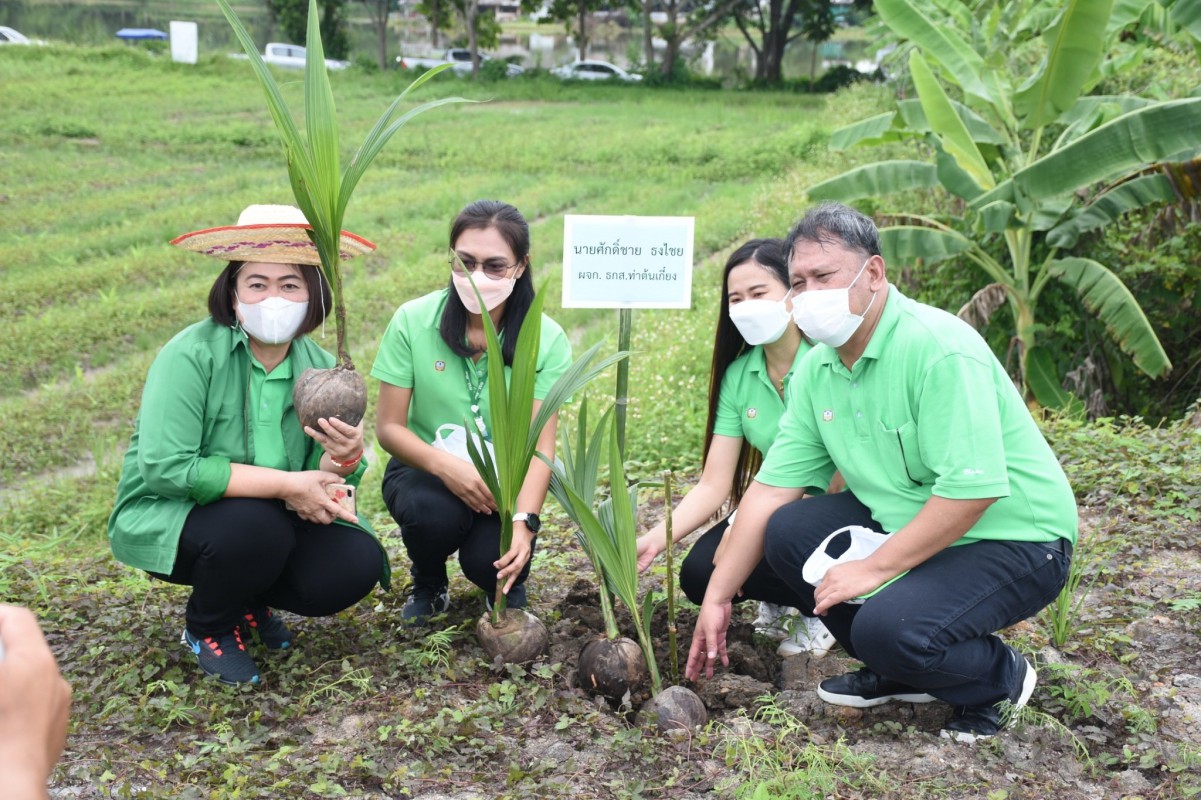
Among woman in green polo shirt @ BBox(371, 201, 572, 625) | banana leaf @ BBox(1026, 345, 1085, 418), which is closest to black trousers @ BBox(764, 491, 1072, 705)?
woman in green polo shirt @ BBox(371, 201, 572, 625)

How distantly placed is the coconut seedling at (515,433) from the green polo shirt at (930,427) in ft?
1.73

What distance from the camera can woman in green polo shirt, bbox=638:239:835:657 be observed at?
301 centimetres

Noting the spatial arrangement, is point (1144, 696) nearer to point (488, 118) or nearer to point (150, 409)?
point (150, 409)

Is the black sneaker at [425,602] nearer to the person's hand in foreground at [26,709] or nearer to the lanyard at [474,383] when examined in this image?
the lanyard at [474,383]

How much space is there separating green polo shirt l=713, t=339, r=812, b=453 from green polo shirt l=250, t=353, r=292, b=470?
3.93 ft

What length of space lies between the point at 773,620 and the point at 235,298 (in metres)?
1.76

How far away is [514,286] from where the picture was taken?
317 centimetres

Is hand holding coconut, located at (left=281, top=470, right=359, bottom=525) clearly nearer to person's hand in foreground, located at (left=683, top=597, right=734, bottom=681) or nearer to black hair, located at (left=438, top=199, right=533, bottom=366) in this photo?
black hair, located at (left=438, top=199, right=533, bottom=366)

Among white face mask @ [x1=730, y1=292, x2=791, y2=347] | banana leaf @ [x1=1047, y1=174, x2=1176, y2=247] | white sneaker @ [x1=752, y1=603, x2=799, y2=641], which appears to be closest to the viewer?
white face mask @ [x1=730, y1=292, x2=791, y2=347]

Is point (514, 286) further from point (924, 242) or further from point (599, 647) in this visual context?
point (924, 242)

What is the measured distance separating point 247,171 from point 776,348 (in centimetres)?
1237

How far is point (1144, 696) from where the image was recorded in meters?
2.78

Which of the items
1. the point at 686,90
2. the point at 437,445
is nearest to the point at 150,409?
the point at 437,445

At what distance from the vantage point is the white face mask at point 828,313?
2.54m
